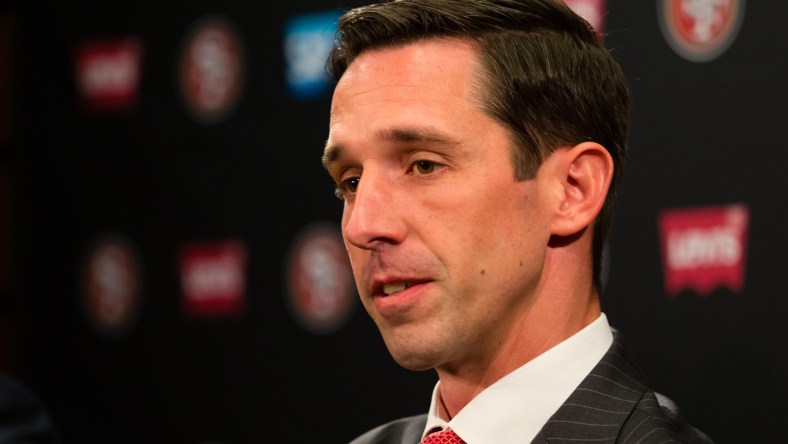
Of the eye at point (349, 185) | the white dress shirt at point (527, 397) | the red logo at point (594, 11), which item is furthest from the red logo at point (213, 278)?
the white dress shirt at point (527, 397)

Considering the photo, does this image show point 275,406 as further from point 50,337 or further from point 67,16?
point 67,16

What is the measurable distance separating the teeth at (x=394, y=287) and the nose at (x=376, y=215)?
6cm

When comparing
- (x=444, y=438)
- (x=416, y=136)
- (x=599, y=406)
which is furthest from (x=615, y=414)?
(x=416, y=136)

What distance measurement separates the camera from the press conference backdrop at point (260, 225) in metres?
2.19

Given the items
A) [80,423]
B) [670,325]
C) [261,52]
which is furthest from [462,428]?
[80,423]

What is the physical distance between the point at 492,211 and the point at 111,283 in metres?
2.11

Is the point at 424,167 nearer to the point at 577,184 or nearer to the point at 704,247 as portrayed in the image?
the point at 577,184

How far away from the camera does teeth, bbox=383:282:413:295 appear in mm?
1521

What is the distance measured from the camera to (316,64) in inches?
115

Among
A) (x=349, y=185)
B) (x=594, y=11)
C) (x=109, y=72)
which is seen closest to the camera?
(x=349, y=185)

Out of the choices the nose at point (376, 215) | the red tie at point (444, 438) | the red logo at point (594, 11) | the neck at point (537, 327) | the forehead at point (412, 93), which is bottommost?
the red tie at point (444, 438)

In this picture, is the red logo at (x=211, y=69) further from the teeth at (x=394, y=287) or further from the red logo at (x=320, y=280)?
the teeth at (x=394, y=287)

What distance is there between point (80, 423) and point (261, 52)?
1.27 metres

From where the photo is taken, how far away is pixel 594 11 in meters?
2.41
